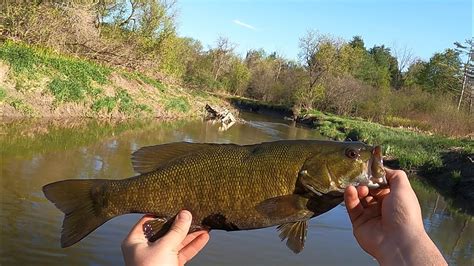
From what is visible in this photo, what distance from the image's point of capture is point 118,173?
1375 centimetres

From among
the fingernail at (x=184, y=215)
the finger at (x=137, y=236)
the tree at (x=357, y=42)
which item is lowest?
the finger at (x=137, y=236)

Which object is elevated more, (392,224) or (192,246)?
(392,224)

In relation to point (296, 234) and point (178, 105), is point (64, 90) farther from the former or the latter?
point (296, 234)

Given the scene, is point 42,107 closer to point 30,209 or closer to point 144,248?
point 30,209

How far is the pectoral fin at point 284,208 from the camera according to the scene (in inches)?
116

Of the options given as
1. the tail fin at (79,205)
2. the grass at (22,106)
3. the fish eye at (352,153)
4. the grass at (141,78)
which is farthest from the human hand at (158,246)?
the grass at (141,78)

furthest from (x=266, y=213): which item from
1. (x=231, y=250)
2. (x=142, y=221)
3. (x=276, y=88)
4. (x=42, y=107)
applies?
(x=276, y=88)

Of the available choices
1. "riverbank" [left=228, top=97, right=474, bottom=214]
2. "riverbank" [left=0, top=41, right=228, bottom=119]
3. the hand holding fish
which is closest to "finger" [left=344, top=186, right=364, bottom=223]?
the hand holding fish

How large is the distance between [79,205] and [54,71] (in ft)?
Answer: 79.5

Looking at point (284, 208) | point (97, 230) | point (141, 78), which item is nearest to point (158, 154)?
point (284, 208)

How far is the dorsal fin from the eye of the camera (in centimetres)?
322

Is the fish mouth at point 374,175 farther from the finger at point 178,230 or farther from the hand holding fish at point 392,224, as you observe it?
the finger at point 178,230

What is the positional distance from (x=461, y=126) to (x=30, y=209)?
37.6 m

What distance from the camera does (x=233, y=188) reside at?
3035 mm
